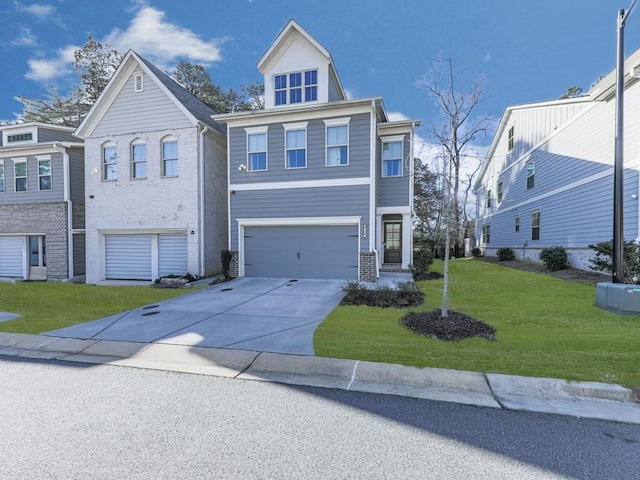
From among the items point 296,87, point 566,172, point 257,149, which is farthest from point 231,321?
point 566,172

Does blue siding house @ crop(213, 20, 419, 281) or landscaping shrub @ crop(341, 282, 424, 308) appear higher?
blue siding house @ crop(213, 20, 419, 281)

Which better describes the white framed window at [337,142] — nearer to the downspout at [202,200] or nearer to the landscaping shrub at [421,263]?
the landscaping shrub at [421,263]

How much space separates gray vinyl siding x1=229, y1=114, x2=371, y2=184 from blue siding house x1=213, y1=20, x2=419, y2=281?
0.04 meters

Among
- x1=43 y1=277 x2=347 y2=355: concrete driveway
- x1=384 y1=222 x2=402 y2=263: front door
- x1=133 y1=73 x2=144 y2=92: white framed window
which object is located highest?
x1=133 y1=73 x2=144 y2=92: white framed window

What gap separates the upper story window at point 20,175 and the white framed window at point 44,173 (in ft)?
3.19

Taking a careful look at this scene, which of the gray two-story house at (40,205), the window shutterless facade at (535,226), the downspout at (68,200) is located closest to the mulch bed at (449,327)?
the window shutterless facade at (535,226)

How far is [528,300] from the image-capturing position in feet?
28.2

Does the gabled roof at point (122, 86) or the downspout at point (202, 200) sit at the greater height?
the gabled roof at point (122, 86)

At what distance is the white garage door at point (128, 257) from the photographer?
44.9 ft

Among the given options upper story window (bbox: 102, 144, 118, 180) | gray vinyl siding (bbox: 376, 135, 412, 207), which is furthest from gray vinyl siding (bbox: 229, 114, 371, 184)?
upper story window (bbox: 102, 144, 118, 180)

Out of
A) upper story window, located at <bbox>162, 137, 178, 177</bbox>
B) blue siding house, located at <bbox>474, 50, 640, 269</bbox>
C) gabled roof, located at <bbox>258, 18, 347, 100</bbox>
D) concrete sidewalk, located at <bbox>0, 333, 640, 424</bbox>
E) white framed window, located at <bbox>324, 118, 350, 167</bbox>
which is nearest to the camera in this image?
concrete sidewalk, located at <bbox>0, 333, 640, 424</bbox>

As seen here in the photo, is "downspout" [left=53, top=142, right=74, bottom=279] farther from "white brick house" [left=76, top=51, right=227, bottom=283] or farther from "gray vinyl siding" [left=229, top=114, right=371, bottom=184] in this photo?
"gray vinyl siding" [left=229, top=114, right=371, bottom=184]

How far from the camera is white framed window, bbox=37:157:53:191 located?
1516 centimetres

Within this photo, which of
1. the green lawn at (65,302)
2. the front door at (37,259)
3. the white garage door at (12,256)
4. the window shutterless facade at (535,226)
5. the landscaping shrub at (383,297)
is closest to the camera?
the green lawn at (65,302)
